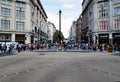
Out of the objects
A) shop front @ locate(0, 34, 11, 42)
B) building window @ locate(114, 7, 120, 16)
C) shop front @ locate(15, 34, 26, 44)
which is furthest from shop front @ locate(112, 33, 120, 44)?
shop front @ locate(0, 34, 11, 42)

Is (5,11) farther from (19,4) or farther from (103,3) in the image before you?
(103,3)

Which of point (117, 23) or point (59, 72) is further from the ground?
point (117, 23)

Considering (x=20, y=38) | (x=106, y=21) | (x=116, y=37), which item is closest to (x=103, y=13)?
(x=106, y=21)

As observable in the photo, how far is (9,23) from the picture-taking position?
217 ft

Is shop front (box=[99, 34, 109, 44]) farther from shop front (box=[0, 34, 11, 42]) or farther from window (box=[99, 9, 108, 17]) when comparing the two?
shop front (box=[0, 34, 11, 42])

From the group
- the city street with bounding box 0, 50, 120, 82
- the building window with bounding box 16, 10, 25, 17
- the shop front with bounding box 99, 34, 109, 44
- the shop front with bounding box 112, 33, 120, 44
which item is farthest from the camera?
the building window with bounding box 16, 10, 25, 17

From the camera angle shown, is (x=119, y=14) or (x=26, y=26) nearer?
(x=119, y=14)

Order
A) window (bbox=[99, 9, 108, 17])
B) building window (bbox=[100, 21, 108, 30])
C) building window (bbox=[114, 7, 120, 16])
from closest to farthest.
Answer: building window (bbox=[114, 7, 120, 16]) → building window (bbox=[100, 21, 108, 30]) → window (bbox=[99, 9, 108, 17])

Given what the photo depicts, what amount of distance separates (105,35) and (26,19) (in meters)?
Result: 23.1

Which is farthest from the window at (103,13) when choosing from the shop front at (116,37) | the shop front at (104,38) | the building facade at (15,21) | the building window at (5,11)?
the building window at (5,11)

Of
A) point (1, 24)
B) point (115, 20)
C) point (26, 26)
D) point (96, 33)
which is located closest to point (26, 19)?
point (26, 26)

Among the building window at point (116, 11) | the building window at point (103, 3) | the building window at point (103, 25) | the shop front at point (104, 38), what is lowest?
the shop front at point (104, 38)

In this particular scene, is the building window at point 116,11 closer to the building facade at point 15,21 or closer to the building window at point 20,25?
the building facade at point 15,21

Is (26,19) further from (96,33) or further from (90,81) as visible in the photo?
(90,81)
